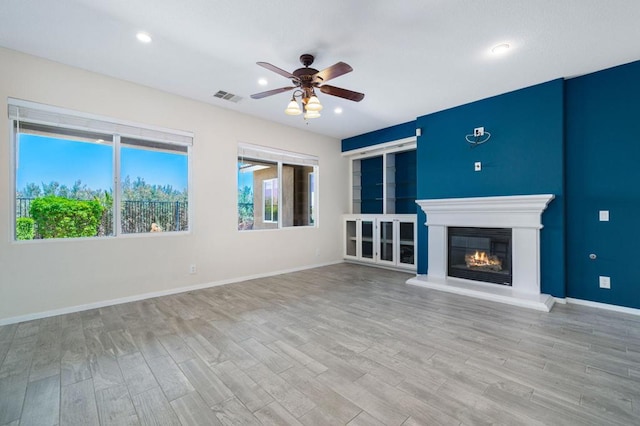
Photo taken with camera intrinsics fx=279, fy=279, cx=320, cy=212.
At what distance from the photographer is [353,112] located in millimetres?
4688

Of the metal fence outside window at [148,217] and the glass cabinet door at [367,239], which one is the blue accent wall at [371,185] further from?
the metal fence outside window at [148,217]

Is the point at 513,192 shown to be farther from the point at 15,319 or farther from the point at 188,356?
the point at 15,319

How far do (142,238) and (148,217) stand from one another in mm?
309

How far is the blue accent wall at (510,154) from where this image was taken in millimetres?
3574

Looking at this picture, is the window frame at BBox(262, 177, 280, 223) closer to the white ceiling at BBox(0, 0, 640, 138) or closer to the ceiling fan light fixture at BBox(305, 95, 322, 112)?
the white ceiling at BBox(0, 0, 640, 138)

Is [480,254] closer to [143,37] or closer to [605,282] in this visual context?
[605,282]

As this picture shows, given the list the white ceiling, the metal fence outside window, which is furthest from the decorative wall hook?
the metal fence outside window

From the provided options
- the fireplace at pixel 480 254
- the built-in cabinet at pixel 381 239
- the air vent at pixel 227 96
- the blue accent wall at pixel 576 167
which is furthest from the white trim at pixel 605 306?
the air vent at pixel 227 96

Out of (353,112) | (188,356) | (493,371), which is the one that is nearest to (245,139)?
(353,112)

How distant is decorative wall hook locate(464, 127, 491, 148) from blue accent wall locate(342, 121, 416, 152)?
1057 mm

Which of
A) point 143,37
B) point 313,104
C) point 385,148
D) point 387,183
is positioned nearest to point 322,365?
point 313,104

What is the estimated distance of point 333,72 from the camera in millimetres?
2588

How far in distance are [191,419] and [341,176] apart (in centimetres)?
544

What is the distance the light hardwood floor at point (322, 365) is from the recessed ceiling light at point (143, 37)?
2.86 metres
